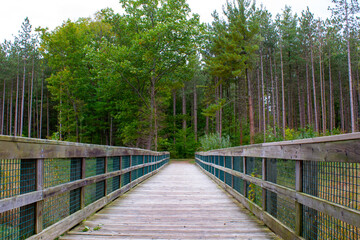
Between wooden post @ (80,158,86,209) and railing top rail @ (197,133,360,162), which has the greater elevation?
railing top rail @ (197,133,360,162)

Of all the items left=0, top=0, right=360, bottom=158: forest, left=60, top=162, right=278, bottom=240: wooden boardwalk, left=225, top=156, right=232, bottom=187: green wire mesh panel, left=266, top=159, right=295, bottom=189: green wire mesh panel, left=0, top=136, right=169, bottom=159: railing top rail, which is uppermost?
left=0, top=0, right=360, bottom=158: forest

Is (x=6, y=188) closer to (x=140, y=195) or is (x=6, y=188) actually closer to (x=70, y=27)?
(x=140, y=195)

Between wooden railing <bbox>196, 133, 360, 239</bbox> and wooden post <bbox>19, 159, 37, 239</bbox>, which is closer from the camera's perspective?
wooden railing <bbox>196, 133, 360, 239</bbox>

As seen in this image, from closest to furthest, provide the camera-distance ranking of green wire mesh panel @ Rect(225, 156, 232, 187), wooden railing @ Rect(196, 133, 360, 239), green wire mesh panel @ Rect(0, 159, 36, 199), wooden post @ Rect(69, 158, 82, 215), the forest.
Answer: wooden railing @ Rect(196, 133, 360, 239) < green wire mesh panel @ Rect(0, 159, 36, 199) < wooden post @ Rect(69, 158, 82, 215) < green wire mesh panel @ Rect(225, 156, 232, 187) < the forest

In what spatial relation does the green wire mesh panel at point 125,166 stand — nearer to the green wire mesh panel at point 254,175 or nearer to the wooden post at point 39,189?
the green wire mesh panel at point 254,175

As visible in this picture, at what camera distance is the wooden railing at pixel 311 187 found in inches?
70.4

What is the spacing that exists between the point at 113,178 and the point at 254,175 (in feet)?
8.46

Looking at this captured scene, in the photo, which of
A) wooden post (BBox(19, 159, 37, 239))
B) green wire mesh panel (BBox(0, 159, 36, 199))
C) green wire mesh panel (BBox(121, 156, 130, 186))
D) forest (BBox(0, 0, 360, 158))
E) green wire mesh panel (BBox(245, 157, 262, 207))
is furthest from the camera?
forest (BBox(0, 0, 360, 158))

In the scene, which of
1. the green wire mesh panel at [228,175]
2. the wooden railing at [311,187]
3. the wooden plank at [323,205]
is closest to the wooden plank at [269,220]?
the wooden railing at [311,187]

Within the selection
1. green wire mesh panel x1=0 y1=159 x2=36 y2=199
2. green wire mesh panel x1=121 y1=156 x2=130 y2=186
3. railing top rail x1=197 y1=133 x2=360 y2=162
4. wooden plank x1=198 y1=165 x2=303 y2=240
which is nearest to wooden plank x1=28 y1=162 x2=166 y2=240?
green wire mesh panel x1=0 y1=159 x2=36 y2=199

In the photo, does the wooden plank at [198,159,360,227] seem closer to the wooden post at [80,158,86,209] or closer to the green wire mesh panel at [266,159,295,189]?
the green wire mesh panel at [266,159,295,189]

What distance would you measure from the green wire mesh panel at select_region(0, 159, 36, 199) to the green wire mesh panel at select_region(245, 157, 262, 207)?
2792 millimetres

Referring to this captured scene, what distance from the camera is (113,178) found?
16.3ft

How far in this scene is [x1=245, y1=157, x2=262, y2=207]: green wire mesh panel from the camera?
3.81m
